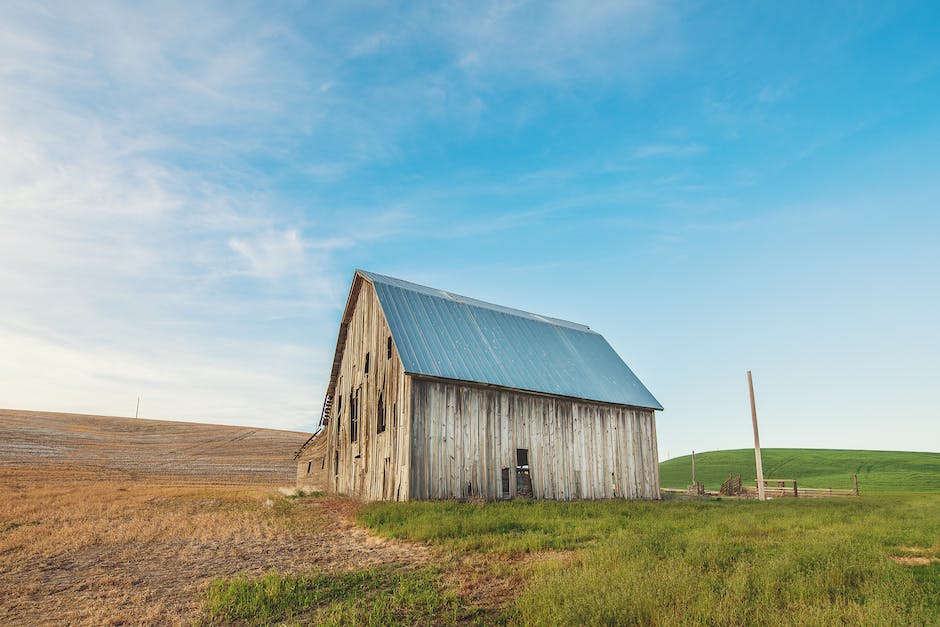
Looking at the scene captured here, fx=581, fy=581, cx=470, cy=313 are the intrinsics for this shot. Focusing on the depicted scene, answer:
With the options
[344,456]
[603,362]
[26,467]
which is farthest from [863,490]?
[26,467]

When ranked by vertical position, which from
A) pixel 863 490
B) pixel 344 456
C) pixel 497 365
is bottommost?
pixel 863 490

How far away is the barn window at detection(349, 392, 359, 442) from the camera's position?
25.8 m

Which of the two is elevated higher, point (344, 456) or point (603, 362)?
point (603, 362)

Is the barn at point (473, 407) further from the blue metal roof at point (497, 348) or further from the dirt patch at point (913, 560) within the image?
the dirt patch at point (913, 560)

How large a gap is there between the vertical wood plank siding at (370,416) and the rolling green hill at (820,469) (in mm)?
39444

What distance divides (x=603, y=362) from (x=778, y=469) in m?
46.0

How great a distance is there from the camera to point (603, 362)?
29.9 m

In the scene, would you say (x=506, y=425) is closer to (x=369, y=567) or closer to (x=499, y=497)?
(x=499, y=497)

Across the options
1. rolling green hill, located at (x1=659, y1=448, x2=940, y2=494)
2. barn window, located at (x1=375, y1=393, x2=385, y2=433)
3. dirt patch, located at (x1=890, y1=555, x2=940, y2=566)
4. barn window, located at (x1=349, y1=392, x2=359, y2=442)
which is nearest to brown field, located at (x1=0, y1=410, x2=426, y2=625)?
barn window, located at (x1=375, y1=393, x2=385, y2=433)

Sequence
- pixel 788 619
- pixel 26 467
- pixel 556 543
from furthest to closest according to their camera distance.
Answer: pixel 26 467 < pixel 556 543 < pixel 788 619

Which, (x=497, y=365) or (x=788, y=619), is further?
(x=497, y=365)

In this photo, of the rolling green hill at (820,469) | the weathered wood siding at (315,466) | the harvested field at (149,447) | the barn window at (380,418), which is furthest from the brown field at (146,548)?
the rolling green hill at (820,469)

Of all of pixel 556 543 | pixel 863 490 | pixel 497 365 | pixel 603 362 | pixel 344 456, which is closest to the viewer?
pixel 556 543

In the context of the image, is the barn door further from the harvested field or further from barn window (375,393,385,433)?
the harvested field
